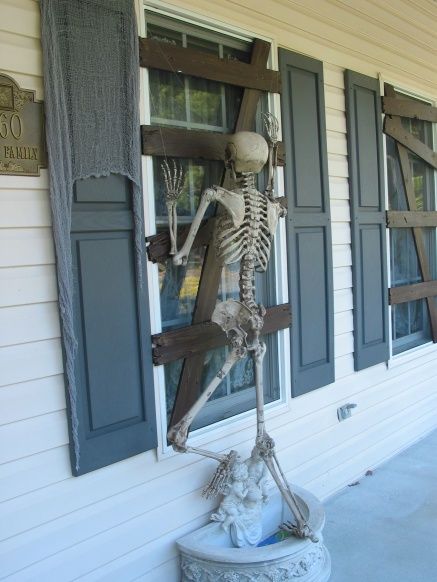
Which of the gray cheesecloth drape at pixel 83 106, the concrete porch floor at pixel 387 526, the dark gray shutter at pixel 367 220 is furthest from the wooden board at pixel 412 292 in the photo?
the gray cheesecloth drape at pixel 83 106

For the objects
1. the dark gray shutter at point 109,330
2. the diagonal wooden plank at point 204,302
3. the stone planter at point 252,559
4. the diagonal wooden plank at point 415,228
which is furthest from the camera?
the diagonal wooden plank at point 415,228

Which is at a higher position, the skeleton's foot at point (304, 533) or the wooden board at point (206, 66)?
the wooden board at point (206, 66)

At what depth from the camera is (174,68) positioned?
2.76m

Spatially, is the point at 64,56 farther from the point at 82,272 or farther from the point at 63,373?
the point at 63,373

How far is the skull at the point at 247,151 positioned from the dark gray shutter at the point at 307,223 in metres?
0.77

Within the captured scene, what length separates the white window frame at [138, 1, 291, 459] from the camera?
2635mm

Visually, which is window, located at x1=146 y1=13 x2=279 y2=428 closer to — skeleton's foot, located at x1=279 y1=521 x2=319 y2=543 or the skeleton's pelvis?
the skeleton's pelvis

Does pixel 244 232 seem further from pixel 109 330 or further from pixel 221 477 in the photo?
pixel 221 477

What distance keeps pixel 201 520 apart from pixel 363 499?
136cm

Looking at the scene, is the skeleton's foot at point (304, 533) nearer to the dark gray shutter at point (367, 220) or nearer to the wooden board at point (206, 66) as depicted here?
the dark gray shutter at point (367, 220)

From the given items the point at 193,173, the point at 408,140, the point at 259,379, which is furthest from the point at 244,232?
the point at 408,140

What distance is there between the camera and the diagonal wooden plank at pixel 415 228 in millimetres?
4676

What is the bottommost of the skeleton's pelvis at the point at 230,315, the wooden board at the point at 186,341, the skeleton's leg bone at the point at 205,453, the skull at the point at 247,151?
the skeleton's leg bone at the point at 205,453

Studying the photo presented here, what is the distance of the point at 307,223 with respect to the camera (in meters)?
3.56
